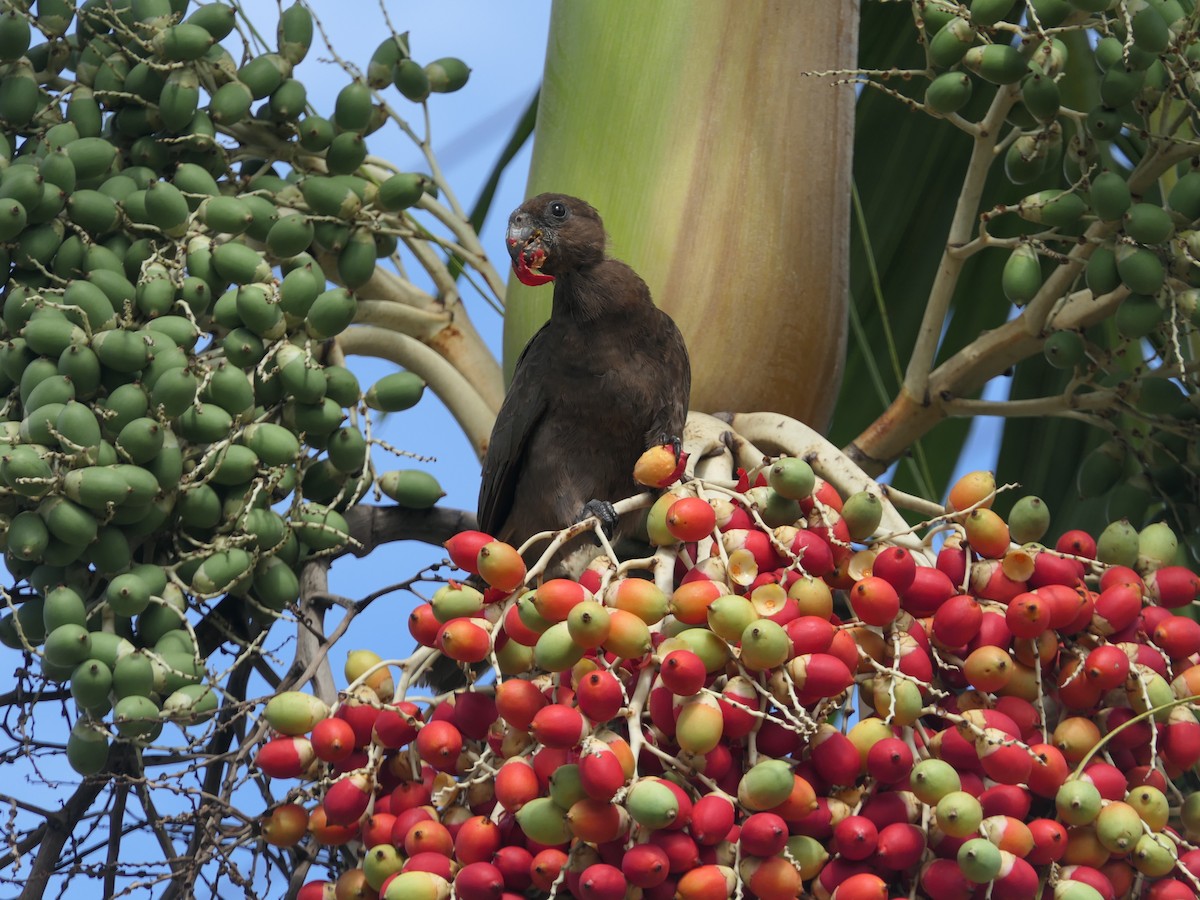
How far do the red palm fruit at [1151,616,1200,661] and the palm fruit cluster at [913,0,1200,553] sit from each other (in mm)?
312

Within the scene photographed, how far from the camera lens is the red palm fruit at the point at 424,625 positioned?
4.41 feet

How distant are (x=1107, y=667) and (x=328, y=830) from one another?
0.68 m

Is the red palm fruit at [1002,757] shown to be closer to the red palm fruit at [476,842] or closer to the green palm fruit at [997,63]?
the red palm fruit at [476,842]

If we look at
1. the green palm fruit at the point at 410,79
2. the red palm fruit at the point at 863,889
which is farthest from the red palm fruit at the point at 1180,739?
the green palm fruit at the point at 410,79

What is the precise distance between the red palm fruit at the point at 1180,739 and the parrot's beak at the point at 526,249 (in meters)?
0.92

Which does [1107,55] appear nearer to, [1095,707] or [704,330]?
[704,330]

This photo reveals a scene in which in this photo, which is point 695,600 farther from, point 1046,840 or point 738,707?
point 1046,840

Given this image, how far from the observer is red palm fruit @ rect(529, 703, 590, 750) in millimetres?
1184

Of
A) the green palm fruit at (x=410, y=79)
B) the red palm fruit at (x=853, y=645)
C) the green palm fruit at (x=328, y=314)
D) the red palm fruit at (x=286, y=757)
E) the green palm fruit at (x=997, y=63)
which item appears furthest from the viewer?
the green palm fruit at (x=410, y=79)

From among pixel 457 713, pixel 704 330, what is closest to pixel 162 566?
pixel 457 713

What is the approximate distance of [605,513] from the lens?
5.48 ft

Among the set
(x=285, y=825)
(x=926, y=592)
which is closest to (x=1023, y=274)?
(x=926, y=592)

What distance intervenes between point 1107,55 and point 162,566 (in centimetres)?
117

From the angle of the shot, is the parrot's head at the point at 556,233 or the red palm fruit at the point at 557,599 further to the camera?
the parrot's head at the point at 556,233
